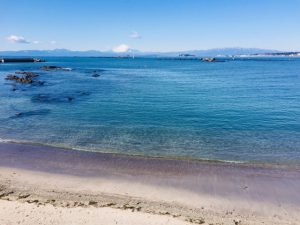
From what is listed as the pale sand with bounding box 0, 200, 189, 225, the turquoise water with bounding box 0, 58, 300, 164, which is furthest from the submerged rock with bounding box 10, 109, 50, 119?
the pale sand with bounding box 0, 200, 189, 225

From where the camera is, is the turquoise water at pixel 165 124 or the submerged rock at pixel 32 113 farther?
the submerged rock at pixel 32 113

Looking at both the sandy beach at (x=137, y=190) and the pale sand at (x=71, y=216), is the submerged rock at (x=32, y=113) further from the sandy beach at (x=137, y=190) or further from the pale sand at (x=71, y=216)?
the pale sand at (x=71, y=216)

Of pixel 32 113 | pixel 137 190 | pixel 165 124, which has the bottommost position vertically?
pixel 137 190

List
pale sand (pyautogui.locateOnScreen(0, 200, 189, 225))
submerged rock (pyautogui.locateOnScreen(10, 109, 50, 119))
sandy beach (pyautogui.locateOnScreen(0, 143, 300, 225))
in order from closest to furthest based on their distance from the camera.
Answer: pale sand (pyautogui.locateOnScreen(0, 200, 189, 225))
sandy beach (pyautogui.locateOnScreen(0, 143, 300, 225))
submerged rock (pyautogui.locateOnScreen(10, 109, 50, 119))

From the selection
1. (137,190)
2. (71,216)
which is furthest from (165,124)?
(71,216)

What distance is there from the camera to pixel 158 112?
1425 inches

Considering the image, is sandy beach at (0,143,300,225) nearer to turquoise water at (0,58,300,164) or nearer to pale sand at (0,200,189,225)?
pale sand at (0,200,189,225)

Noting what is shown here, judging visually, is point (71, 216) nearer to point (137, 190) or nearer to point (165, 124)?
point (137, 190)

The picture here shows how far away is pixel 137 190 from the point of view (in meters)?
17.3

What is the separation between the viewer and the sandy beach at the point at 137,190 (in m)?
14.3

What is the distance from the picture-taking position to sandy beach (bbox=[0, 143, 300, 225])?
47.0 ft

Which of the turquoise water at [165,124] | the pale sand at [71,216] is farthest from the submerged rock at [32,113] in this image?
the pale sand at [71,216]

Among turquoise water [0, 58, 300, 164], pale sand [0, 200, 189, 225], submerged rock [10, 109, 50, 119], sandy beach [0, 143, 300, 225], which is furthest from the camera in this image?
submerged rock [10, 109, 50, 119]

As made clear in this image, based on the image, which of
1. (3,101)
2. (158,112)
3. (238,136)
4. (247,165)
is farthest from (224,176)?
(3,101)
